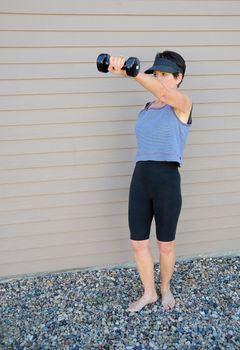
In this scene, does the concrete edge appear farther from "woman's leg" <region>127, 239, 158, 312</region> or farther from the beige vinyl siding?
"woman's leg" <region>127, 239, 158, 312</region>

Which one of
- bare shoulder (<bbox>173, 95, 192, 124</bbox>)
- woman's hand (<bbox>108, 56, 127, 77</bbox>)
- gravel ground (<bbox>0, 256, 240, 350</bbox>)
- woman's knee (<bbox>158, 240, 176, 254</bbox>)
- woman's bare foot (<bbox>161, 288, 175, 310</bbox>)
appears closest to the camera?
woman's hand (<bbox>108, 56, 127, 77</bbox>)

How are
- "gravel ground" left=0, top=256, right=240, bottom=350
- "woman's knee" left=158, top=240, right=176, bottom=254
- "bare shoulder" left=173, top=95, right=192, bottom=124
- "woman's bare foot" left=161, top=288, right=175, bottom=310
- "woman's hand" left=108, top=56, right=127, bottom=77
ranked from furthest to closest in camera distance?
1. "woman's bare foot" left=161, top=288, right=175, bottom=310
2. "woman's knee" left=158, top=240, right=176, bottom=254
3. "gravel ground" left=0, top=256, right=240, bottom=350
4. "bare shoulder" left=173, top=95, right=192, bottom=124
5. "woman's hand" left=108, top=56, right=127, bottom=77

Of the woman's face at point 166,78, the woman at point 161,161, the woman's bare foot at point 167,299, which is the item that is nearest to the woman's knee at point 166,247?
the woman at point 161,161

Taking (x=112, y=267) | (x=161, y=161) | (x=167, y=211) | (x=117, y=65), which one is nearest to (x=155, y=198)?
(x=167, y=211)

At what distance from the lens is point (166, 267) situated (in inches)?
114

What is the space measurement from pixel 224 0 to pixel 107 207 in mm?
1768

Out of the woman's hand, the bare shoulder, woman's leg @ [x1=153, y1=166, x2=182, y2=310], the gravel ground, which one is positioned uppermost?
the woman's hand

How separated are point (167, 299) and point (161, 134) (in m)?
1.19

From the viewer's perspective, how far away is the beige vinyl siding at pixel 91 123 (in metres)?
2.91

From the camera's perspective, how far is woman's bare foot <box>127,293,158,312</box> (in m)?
2.90

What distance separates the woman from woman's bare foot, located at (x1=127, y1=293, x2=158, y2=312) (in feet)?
0.06

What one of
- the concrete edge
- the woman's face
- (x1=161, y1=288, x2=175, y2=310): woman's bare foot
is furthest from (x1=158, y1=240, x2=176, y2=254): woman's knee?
the woman's face

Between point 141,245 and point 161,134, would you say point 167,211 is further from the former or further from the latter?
point 161,134

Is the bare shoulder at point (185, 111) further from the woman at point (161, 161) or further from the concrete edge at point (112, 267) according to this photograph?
the concrete edge at point (112, 267)
